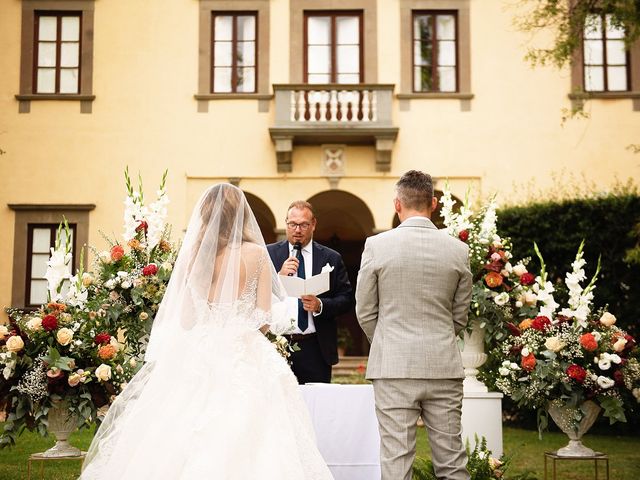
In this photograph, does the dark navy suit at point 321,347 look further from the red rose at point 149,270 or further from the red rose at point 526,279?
the red rose at point 526,279

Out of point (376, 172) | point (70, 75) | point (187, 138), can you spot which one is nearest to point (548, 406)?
point (376, 172)

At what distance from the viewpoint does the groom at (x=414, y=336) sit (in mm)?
4074

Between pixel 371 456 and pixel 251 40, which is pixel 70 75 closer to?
pixel 251 40

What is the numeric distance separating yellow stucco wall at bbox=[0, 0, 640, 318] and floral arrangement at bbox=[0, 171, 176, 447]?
9.30 m

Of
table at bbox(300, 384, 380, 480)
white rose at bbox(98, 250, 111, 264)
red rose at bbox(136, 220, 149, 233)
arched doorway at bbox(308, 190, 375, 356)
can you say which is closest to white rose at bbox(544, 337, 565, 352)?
table at bbox(300, 384, 380, 480)

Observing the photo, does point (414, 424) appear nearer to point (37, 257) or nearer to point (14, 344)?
point (14, 344)

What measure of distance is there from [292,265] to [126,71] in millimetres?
10572

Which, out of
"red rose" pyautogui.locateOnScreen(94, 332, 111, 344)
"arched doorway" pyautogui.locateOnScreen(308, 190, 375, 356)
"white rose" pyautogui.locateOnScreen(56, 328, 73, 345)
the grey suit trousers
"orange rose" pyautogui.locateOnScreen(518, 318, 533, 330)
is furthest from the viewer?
"arched doorway" pyautogui.locateOnScreen(308, 190, 375, 356)

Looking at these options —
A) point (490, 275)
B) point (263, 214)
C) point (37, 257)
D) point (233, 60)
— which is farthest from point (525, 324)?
point (263, 214)

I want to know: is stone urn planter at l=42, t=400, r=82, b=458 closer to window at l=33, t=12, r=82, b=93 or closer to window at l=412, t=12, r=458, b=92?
window at l=33, t=12, r=82, b=93

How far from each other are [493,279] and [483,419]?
0.96 metres

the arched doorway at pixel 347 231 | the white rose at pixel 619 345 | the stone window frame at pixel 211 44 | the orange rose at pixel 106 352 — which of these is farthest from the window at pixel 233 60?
the white rose at pixel 619 345

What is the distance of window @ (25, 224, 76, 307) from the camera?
48.8ft

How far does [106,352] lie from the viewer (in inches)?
204
